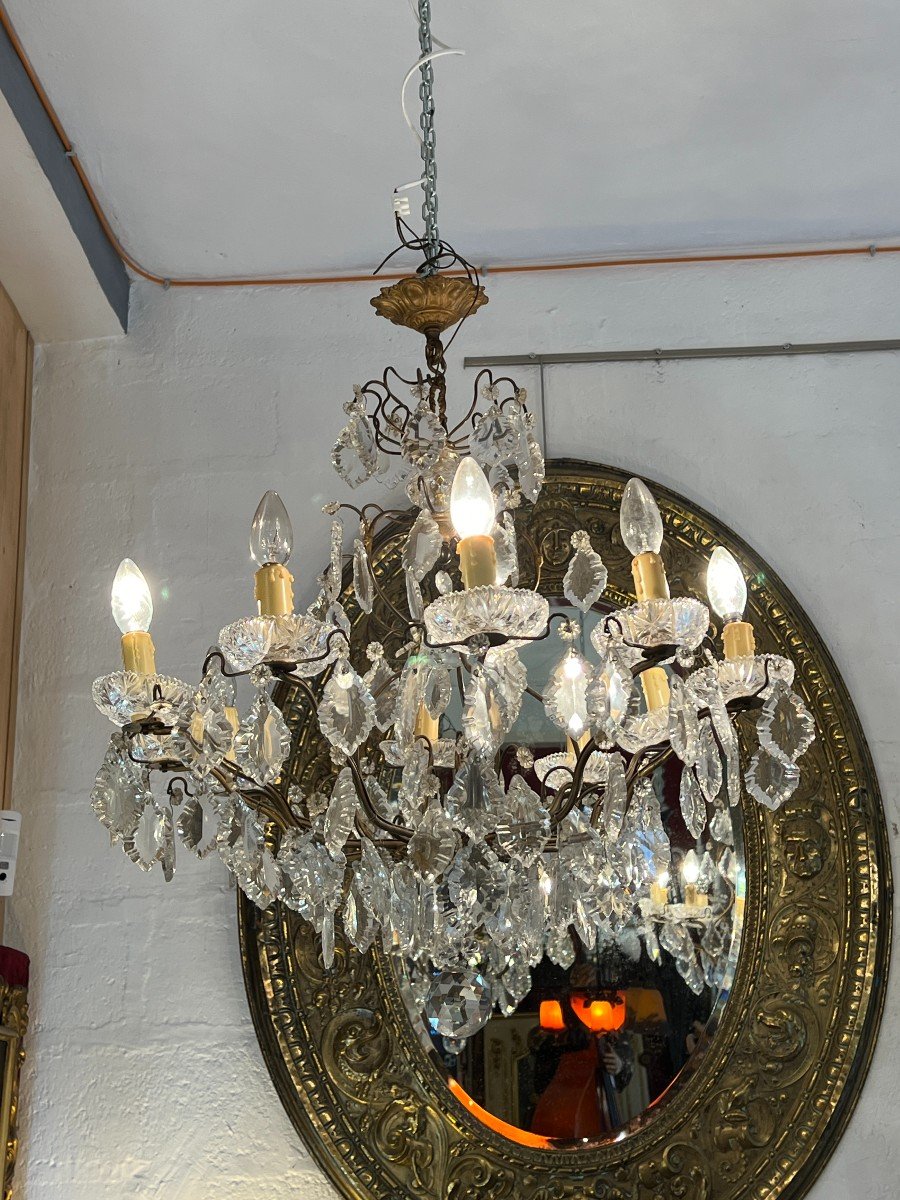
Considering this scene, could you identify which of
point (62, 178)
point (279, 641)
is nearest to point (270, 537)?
point (279, 641)

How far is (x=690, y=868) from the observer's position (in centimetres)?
235

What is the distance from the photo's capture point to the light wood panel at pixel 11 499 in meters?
2.53

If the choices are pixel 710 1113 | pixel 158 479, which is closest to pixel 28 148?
pixel 158 479

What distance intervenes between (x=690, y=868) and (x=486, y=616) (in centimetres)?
130

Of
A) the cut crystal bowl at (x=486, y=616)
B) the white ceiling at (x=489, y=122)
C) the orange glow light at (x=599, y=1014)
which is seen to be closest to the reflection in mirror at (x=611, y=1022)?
the orange glow light at (x=599, y=1014)

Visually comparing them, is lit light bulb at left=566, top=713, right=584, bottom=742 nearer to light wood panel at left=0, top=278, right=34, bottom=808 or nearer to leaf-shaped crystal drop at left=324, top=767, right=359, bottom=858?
leaf-shaped crystal drop at left=324, top=767, right=359, bottom=858

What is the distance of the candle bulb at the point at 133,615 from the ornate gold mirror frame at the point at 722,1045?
1.02 metres

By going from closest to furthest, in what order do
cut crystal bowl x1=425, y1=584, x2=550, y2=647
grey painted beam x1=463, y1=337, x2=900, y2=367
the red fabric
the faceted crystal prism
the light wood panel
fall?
cut crystal bowl x1=425, y1=584, x2=550, y2=647, the faceted crystal prism, the red fabric, the light wood panel, grey painted beam x1=463, y1=337, x2=900, y2=367

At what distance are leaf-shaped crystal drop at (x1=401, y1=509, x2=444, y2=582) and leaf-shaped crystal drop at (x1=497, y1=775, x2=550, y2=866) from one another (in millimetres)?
330

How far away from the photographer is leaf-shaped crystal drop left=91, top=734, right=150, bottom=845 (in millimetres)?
1343

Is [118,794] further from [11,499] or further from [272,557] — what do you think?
[11,499]

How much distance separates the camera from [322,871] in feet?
4.67

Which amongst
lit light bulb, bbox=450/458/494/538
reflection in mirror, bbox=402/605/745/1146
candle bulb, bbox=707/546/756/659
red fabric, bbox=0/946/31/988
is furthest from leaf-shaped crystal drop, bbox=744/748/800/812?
red fabric, bbox=0/946/31/988

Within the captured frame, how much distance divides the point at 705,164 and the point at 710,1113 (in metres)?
1.80
